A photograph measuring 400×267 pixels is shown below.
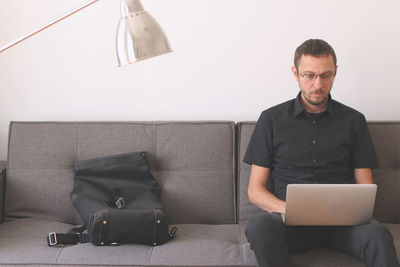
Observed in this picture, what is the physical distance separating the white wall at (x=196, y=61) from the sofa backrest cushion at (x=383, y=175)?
1.00 ft

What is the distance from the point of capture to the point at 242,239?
2219 mm

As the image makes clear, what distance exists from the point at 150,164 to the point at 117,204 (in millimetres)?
256

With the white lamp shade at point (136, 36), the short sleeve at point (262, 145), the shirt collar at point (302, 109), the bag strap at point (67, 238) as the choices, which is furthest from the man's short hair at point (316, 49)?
the bag strap at point (67, 238)

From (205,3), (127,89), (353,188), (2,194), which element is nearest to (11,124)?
(2,194)

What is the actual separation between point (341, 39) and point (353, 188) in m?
1.09

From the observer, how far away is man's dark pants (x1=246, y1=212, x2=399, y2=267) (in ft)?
5.98

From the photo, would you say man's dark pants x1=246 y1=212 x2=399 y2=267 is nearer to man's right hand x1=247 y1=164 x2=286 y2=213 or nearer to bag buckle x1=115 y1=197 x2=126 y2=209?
man's right hand x1=247 y1=164 x2=286 y2=213

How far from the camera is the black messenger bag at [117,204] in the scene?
81.6 inches

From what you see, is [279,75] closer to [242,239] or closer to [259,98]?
[259,98]

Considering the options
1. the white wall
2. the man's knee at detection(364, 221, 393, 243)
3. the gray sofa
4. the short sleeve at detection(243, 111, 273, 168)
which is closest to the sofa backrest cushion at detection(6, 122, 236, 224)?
the gray sofa

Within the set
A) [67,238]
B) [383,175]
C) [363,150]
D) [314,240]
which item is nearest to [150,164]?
[67,238]

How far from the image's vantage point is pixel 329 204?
1.85m

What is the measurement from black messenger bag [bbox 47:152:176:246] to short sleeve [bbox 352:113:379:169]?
0.85 m

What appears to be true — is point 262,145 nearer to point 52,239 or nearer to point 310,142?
point 310,142
